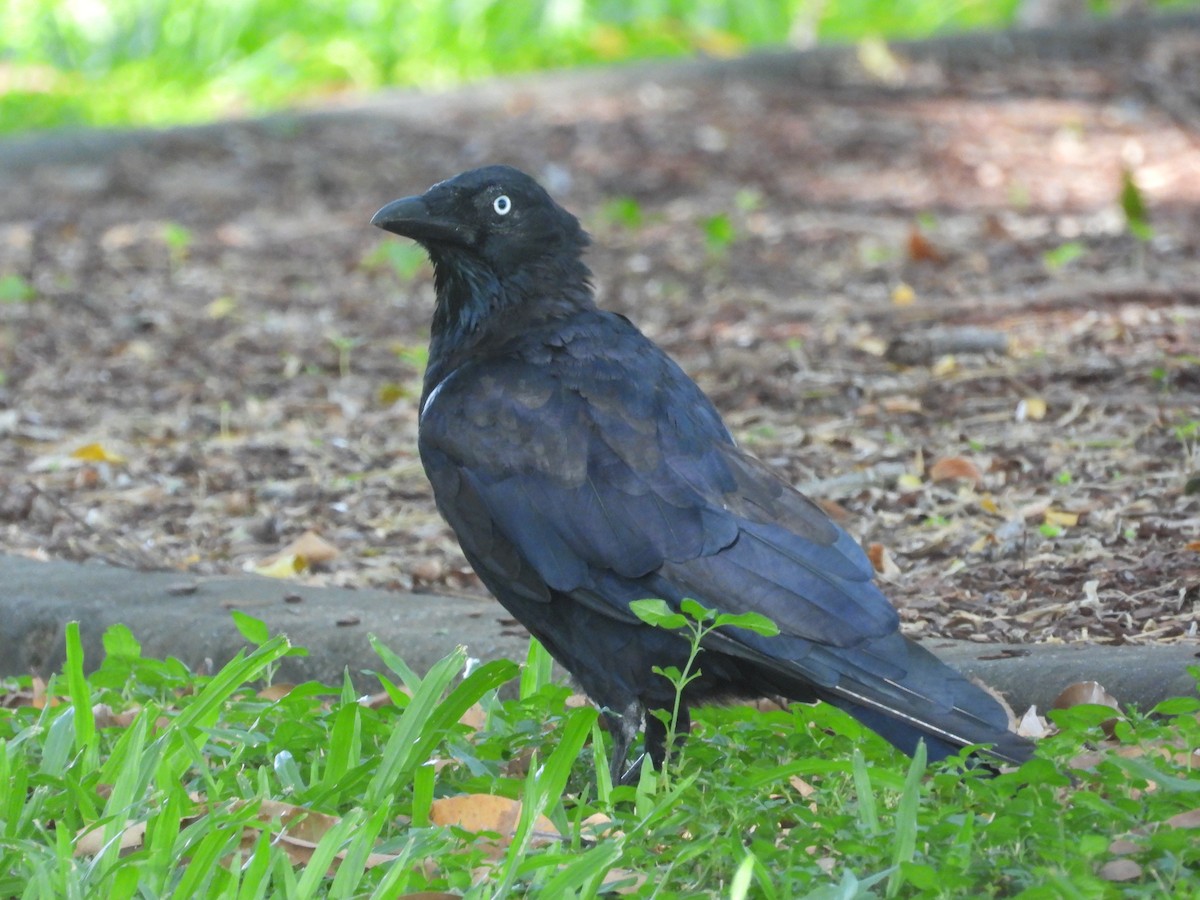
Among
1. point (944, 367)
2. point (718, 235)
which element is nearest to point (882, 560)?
Result: point (944, 367)

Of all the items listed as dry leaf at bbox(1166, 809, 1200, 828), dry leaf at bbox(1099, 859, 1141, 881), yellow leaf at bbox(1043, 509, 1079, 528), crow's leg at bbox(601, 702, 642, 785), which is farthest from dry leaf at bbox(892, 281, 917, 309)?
dry leaf at bbox(1099, 859, 1141, 881)

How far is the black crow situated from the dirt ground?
824mm

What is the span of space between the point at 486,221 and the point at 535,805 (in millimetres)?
1597

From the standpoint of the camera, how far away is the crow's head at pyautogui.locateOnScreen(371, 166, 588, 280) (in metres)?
3.92

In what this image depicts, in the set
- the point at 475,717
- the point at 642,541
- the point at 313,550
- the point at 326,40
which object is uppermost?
the point at 326,40

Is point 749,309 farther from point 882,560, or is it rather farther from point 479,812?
point 479,812

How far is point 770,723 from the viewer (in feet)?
10.8

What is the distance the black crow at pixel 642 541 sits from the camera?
3.10 metres

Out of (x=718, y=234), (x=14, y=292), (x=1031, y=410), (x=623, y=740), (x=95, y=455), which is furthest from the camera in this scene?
(x=718, y=234)

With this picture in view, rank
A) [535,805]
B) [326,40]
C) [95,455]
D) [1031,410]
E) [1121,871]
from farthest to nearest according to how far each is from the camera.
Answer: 1. [326,40]
2. [95,455]
3. [1031,410]
4. [535,805]
5. [1121,871]

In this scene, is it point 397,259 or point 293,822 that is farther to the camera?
point 397,259

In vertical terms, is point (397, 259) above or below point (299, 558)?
above

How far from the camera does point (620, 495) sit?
3369mm

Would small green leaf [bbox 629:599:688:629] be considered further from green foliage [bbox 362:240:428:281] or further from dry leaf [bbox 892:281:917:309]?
green foliage [bbox 362:240:428:281]
